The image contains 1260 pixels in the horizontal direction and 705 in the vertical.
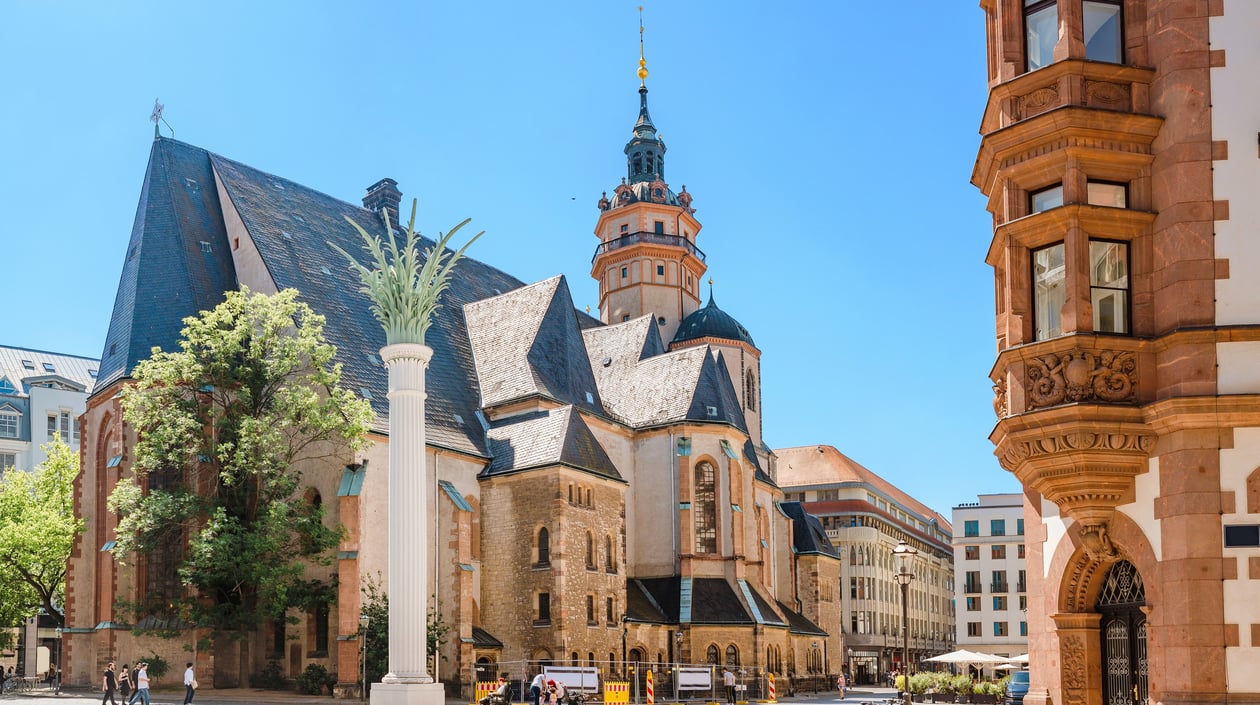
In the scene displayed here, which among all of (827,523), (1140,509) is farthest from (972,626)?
(1140,509)

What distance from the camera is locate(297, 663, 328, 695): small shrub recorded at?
40.2 meters

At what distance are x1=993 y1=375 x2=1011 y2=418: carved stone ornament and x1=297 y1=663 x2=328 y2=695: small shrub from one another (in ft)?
87.6

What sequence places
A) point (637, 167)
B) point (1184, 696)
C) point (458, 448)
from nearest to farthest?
1. point (1184, 696)
2. point (458, 448)
3. point (637, 167)

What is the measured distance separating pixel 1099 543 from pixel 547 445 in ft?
98.1

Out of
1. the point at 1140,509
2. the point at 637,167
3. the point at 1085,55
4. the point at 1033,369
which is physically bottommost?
the point at 1140,509

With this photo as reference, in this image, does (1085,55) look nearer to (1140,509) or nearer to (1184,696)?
(1140,509)

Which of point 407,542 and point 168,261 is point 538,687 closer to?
point 407,542

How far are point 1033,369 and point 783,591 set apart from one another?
54210 mm

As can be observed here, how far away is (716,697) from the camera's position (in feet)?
171

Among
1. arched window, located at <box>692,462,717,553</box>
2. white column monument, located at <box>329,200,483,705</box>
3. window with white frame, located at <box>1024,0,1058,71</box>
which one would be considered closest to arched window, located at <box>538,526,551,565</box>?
arched window, located at <box>692,462,717,553</box>

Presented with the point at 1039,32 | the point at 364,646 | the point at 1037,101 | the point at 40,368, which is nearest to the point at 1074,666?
the point at 1037,101

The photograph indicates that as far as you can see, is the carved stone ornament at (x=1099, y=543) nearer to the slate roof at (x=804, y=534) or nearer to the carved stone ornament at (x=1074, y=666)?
the carved stone ornament at (x=1074, y=666)

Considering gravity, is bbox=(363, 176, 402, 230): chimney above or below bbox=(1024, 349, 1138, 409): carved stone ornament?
above

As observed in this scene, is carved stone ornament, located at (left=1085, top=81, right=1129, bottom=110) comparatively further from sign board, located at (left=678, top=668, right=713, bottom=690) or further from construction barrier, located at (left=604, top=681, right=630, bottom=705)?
sign board, located at (left=678, top=668, right=713, bottom=690)
